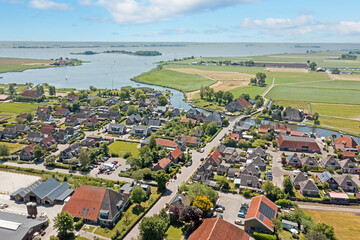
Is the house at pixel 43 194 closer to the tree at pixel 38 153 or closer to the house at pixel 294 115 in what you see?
→ the tree at pixel 38 153

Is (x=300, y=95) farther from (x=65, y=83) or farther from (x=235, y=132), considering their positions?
(x=65, y=83)

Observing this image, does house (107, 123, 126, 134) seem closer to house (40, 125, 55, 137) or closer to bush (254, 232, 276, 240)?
house (40, 125, 55, 137)

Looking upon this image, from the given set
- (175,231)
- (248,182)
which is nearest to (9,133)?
(175,231)

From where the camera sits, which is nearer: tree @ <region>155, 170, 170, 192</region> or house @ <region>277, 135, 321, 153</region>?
tree @ <region>155, 170, 170, 192</region>

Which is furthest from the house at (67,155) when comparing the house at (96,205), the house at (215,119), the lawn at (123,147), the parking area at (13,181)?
the house at (215,119)

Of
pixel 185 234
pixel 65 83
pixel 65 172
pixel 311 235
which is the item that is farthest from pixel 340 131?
pixel 65 83

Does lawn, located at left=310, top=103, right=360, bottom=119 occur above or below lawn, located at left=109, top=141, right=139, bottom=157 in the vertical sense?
above

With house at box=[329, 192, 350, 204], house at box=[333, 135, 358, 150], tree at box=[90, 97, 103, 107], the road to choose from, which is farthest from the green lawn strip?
tree at box=[90, 97, 103, 107]
